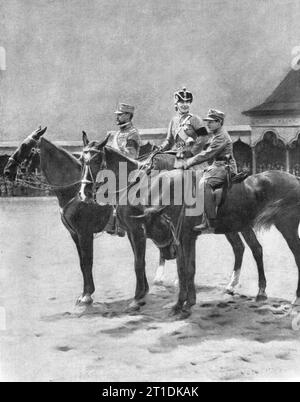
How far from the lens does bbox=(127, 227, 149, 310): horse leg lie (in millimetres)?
6930

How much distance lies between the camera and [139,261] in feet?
22.8

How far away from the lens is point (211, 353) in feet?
19.9

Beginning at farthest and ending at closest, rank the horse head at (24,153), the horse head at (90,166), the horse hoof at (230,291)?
the horse hoof at (230,291), the horse head at (24,153), the horse head at (90,166)

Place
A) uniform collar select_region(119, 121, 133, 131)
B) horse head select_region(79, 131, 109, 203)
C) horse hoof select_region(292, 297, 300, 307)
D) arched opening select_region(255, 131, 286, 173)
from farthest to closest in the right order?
1. arched opening select_region(255, 131, 286, 173)
2. uniform collar select_region(119, 121, 133, 131)
3. horse hoof select_region(292, 297, 300, 307)
4. horse head select_region(79, 131, 109, 203)

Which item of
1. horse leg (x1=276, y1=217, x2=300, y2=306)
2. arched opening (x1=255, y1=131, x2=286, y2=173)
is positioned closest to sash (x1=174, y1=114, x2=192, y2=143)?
horse leg (x1=276, y1=217, x2=300, y2=306)

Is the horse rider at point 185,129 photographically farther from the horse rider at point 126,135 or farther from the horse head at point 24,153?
the horse head at point 24,153

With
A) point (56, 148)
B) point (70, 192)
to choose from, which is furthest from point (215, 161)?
point (56, 148)

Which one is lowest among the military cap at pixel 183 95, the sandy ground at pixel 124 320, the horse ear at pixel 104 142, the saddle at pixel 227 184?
the sandy ground at pixel 124 320

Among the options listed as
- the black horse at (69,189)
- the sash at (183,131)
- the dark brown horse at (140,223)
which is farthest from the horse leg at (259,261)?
the sash at (183,131)

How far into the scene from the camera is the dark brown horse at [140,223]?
252 inches

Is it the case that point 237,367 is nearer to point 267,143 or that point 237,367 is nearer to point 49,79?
point 49,79

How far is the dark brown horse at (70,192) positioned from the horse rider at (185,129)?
1137mm

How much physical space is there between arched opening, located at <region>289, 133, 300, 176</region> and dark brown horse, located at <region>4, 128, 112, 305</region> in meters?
4.35

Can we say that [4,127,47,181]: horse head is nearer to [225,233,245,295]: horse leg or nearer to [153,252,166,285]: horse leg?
[153,252,166,285]: horse leg
